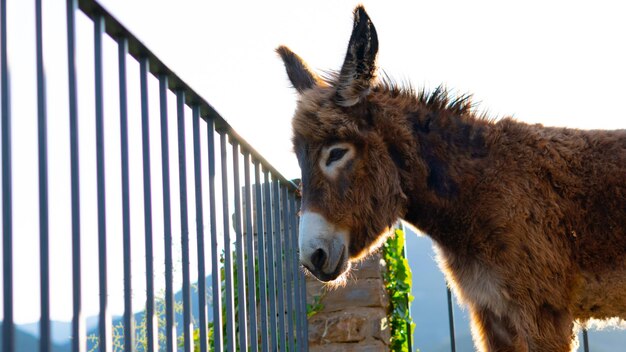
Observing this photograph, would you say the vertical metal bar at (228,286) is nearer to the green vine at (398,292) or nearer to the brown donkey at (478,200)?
the brown donkey at (478,200)

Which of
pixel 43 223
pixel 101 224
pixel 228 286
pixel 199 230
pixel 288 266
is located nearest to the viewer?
pixel 43 223

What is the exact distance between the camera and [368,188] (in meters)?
3.32

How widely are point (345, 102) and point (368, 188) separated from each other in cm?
44

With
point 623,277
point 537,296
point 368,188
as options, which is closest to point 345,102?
point 368,188

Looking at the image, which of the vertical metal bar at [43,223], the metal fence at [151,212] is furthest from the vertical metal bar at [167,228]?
the vertical metal bar at [43,223]

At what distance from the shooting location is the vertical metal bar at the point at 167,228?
2.29m

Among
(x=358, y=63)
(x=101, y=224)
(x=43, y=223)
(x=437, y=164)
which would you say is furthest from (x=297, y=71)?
(x=43, y=223)

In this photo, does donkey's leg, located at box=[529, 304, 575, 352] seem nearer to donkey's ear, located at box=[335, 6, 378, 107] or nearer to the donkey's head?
the donkey's head

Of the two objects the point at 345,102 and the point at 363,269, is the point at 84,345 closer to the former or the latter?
the point at 345,102

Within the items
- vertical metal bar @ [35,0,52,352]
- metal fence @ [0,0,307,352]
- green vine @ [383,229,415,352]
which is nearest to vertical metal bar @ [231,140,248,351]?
metal fence @ [0,0,307,352]

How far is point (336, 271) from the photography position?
3.13m

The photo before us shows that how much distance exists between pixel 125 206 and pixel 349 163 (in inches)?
56.8

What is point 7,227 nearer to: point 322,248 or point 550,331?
point 322,248

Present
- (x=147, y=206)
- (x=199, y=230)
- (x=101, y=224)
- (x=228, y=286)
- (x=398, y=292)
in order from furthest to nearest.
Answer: (x=398, y=292) → (x=228, y=286) → (x=199, y=230) → (x=147, y=206) → (x=101, y=224)
